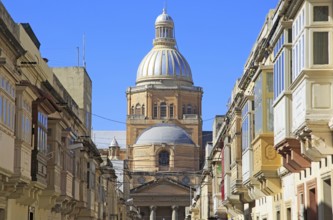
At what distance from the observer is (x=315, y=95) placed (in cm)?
Result: 2034

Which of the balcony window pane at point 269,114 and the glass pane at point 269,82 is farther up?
the glass pane at point 269,82

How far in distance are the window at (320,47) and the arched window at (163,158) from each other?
152 m

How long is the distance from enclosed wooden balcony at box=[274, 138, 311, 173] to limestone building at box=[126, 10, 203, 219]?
14453 cm

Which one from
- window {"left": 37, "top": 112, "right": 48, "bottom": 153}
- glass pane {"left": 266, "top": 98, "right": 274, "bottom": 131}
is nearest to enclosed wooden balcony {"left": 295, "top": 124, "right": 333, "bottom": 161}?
glass pane {"left": 266, "top": 98, "right": 274, "bottom": 131}

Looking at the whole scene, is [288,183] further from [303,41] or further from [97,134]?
Answer: [97,134]

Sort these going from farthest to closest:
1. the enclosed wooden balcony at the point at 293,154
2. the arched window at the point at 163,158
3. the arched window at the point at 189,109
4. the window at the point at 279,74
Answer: the arched window at the point at 189,109 → the arched window at the point at 163,158 → the window at the point at 279,74 → the enclosed wooden balcony at the point at 293,154

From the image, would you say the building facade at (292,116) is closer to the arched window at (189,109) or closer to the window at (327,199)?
the window at (327,199)

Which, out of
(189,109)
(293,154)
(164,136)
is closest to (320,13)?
(293,154)

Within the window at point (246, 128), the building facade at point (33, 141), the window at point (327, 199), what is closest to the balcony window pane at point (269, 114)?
the window at point (246, 128)

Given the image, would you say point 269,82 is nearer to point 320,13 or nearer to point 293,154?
point 293,154

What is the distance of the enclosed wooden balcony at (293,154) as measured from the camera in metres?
23.4

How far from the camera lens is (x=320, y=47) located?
20.7m

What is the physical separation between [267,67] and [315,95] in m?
8.92

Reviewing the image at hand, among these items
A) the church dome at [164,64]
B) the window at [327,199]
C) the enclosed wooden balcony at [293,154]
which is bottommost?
the window at [327,199]
